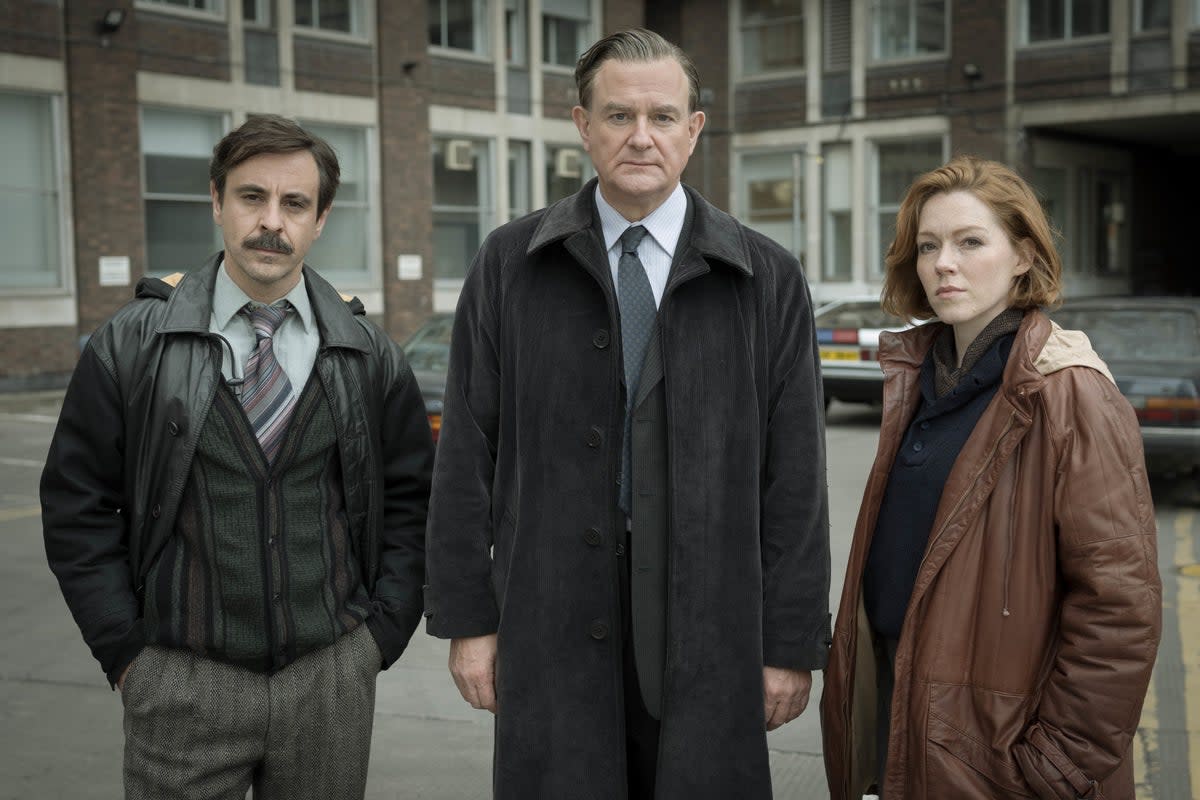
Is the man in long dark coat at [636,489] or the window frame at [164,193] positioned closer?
the man in long dark coat at [636,489]

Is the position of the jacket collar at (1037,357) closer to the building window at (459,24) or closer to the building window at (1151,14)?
the building window at (459,24)

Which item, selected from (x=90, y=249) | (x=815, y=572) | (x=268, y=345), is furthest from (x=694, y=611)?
(x=90, y=249)

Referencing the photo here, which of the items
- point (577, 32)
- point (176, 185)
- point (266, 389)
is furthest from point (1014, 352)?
point (577, 32)

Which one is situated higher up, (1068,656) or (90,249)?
(90,249)

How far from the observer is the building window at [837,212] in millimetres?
26547

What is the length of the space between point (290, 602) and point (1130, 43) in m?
23.8

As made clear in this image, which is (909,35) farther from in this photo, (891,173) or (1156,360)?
(1156,360)

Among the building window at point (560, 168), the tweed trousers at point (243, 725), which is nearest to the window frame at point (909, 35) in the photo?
the building window at point (560, 168)

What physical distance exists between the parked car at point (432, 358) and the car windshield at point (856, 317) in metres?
4.95

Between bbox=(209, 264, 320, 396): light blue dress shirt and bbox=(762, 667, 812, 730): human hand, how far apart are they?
117 centimetres

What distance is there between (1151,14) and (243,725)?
24.1 meters

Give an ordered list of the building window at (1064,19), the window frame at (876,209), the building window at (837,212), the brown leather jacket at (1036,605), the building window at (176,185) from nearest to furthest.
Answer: the brown leather jacket at (1036,605)
the building window at (176,185)
the building window at (1064,19)
the window frame at (876,209)
the building window at (837,212)

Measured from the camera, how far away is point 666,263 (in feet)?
9.01

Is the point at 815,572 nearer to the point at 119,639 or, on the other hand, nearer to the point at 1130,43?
the point at 119,639
